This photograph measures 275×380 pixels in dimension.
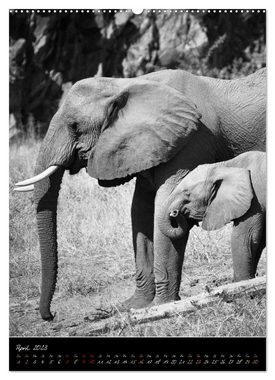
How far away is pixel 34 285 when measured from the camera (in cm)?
408

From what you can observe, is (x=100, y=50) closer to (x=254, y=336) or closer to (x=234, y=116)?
(x=234, y=116)

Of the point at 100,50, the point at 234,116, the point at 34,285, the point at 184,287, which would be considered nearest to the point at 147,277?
the point at 184,287

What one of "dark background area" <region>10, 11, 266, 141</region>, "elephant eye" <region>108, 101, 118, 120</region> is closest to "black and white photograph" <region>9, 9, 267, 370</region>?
"elephant eye" <region>108, 101, 118, 120</region>

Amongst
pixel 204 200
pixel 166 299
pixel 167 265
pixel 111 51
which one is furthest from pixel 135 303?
pixel 111 51

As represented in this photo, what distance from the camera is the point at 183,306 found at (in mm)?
3703

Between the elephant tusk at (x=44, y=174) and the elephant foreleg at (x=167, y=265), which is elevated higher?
the elephant tusk at (x=44, y=174)

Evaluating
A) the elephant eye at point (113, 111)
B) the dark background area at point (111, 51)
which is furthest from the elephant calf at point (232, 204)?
the dark background area at point (111, 51)

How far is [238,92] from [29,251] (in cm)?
110

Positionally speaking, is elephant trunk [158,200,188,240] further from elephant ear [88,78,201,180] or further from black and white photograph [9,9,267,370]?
elephant ear [88,78,201,180]

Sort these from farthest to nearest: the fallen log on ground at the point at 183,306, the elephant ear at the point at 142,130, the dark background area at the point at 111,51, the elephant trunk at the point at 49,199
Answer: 1. the dark background area at the point at 111,51
2. the elephant trunk at the point at 49,199
3. the elephant ear at the point at 142,130
4. the fallen log on ground at the point at 183,306

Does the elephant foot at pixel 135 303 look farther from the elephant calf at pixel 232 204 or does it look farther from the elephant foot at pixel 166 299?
the elephant calf at pixel 232 204

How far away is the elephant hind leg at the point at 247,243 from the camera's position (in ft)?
12.1

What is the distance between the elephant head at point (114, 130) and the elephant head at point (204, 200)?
14 centimetres

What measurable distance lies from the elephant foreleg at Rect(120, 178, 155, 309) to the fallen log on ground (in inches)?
14.6
